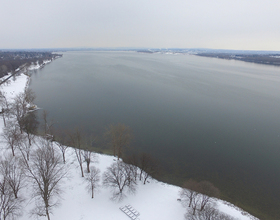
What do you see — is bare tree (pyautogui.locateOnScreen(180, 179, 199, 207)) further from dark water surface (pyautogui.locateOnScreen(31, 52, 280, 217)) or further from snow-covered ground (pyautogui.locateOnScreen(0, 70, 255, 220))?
dark water surface (pyautogui.locateOnScreen(31, 52, 280, 217))

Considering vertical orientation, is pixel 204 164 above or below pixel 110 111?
below

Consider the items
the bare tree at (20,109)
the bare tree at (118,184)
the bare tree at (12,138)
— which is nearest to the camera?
the bare tree at (118,184)

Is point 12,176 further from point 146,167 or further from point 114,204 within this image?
point 146,167

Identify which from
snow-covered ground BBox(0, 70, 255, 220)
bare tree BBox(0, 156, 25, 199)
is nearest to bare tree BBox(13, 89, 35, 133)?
bare tree BBox(0, 156, 25, 199)

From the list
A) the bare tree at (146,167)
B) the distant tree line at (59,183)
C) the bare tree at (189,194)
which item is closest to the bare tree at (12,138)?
the distant tree line at (59,183)

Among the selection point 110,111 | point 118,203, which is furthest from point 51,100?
point 118,203

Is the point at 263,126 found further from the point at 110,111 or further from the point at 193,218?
the point at 110,111

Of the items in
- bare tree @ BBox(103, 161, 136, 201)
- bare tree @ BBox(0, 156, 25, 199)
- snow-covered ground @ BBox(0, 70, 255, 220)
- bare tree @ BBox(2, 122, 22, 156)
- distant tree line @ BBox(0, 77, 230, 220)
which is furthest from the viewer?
bare tree @ BBox(2, 122, 22, 156)

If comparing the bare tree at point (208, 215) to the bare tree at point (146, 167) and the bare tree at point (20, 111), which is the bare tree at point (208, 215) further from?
the bare tree at point (20, 111)

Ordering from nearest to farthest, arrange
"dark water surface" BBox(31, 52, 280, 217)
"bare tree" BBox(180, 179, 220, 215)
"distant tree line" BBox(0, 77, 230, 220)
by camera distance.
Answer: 1. "distant tree line" BBox(0, 77, 230, 220)
2. "bare tree" BBox(180, 179, 220, 215)
3. "dark water surface" BBox(31, 52, 280, 217)
